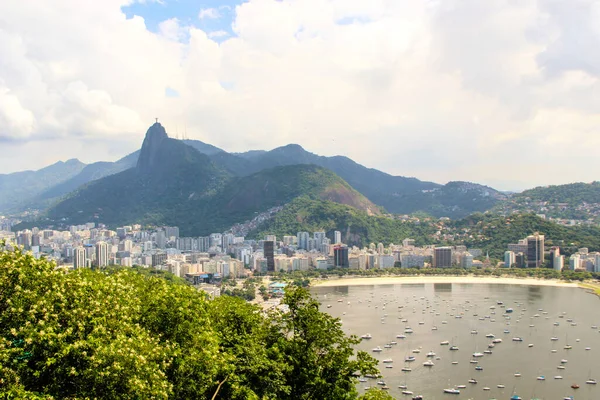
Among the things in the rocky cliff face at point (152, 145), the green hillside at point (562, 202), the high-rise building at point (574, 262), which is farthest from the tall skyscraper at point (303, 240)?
the rocky cliff face at point (152, 145)

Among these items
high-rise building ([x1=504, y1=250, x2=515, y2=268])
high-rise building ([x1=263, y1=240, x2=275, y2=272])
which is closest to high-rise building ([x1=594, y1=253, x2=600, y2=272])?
high-rise building ([x1=504, y1=250, x2=515, y2=268])

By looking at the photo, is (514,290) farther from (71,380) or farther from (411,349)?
(71,380)

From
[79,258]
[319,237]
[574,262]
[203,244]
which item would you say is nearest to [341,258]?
[319,237]

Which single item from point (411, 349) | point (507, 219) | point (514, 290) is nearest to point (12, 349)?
point (411, 349)

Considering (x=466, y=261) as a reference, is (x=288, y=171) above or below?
above

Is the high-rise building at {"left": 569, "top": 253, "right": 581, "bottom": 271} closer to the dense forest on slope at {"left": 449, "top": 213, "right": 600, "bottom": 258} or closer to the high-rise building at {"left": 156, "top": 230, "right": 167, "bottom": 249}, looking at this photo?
the dense forest on slope at {"left": 449, "top": 213, "right": 600, "bottom": 258}

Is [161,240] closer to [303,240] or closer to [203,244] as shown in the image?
[203,244]
